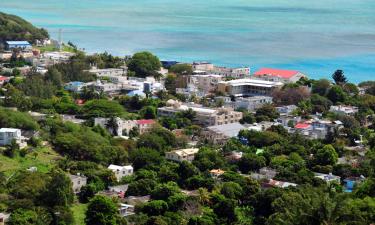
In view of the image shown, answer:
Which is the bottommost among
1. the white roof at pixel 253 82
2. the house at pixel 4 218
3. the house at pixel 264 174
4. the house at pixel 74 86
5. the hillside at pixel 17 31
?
the house at pixel 4 218

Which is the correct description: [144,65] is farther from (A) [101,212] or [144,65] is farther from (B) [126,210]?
Result: (A) [101,212]

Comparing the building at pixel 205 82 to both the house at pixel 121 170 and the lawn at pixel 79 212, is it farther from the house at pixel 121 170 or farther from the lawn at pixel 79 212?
the lawn at pixel 79 212

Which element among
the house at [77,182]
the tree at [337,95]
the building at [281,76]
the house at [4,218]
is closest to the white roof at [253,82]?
the building at [281,76]

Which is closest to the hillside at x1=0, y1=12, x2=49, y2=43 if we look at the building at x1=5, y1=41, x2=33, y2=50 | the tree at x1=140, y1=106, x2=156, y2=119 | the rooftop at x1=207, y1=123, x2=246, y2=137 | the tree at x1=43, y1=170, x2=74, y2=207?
the building at x1=5, y1=41, x2=33, y2=50

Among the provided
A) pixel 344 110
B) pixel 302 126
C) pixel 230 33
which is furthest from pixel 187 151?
pixel 230 33

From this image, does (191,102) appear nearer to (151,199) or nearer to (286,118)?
(286,118)

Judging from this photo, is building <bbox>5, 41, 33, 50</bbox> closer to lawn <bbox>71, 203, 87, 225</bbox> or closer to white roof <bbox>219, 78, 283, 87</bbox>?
white roof <bbox>219, 78, 283, 87</bbox>
